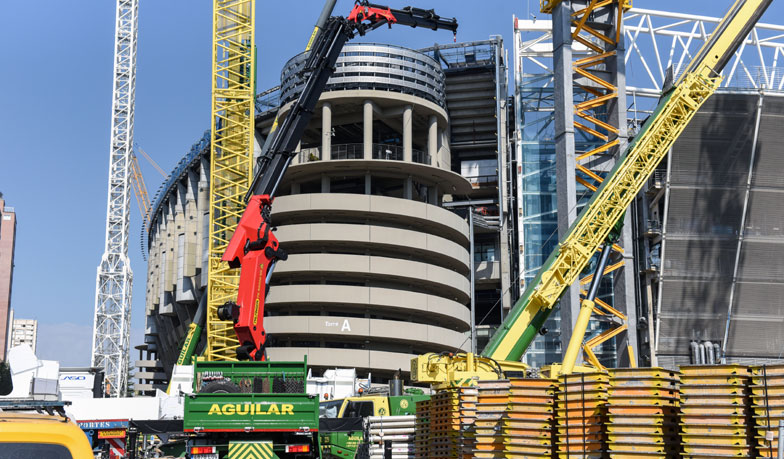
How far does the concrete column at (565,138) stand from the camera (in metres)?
35.6

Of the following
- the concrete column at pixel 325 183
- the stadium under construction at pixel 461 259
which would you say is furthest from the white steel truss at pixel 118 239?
the concrete column at pixel 325 183

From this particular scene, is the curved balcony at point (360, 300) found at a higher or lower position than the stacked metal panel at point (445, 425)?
higher

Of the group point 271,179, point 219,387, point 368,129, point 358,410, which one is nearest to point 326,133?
point 368,129

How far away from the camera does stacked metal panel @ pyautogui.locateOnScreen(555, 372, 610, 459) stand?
52.1ft

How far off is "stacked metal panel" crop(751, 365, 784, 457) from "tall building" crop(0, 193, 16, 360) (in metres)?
167

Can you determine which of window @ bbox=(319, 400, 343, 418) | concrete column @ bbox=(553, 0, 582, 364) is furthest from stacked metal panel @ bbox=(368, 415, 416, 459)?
concrete column @ bbox=(553, 0, 582, 364)

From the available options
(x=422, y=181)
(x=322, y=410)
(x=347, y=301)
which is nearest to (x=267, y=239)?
(x=322, y=410)

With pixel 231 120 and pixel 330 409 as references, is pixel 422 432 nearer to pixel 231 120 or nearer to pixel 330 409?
pixel 330 409

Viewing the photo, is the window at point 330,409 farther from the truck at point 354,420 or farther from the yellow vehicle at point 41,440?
the yellow vehicle at point 41,440

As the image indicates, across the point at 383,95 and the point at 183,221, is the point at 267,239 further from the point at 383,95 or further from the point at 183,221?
the point at 183,221

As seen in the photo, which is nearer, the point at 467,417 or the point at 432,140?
the point at 467,417

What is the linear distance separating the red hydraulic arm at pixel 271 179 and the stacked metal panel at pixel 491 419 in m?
13.3

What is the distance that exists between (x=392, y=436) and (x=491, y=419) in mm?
8329

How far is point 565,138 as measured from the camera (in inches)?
1474
